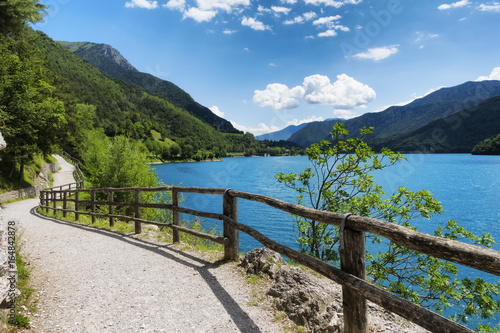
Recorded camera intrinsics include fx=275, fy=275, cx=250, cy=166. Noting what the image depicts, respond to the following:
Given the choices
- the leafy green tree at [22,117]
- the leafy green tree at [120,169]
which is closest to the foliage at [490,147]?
the leafy green tree at [120,169]

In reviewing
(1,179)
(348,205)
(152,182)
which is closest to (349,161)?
(348,205)

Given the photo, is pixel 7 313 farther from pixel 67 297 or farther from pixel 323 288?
pixel 323 288

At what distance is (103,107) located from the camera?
172m

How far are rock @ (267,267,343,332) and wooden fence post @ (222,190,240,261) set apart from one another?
1.56 m

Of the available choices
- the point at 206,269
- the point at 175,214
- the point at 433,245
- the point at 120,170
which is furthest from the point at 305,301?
the point at 120,170

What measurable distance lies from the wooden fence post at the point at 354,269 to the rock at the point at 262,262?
2326mm

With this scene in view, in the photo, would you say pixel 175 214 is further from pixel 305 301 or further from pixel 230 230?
pixel 305 301

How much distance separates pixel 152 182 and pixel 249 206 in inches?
476

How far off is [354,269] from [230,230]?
138 inches

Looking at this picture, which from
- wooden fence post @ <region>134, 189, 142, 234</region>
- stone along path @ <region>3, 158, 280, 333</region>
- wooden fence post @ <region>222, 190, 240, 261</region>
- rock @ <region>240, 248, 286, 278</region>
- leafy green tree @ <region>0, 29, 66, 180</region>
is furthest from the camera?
leafy green tree @ <region>0, 29, 66, 180</region>

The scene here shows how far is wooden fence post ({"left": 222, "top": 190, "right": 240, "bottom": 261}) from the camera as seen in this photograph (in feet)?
19.2

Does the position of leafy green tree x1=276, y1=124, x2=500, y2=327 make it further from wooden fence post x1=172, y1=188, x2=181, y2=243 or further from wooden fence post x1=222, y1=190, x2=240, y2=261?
wooden fence post x1=172, y1=188, x2=181, y2=243

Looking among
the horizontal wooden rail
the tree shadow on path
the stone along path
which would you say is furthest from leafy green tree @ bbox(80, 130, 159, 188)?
→ the horizontal wooden rail

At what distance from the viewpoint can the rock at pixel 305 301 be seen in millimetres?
3574
